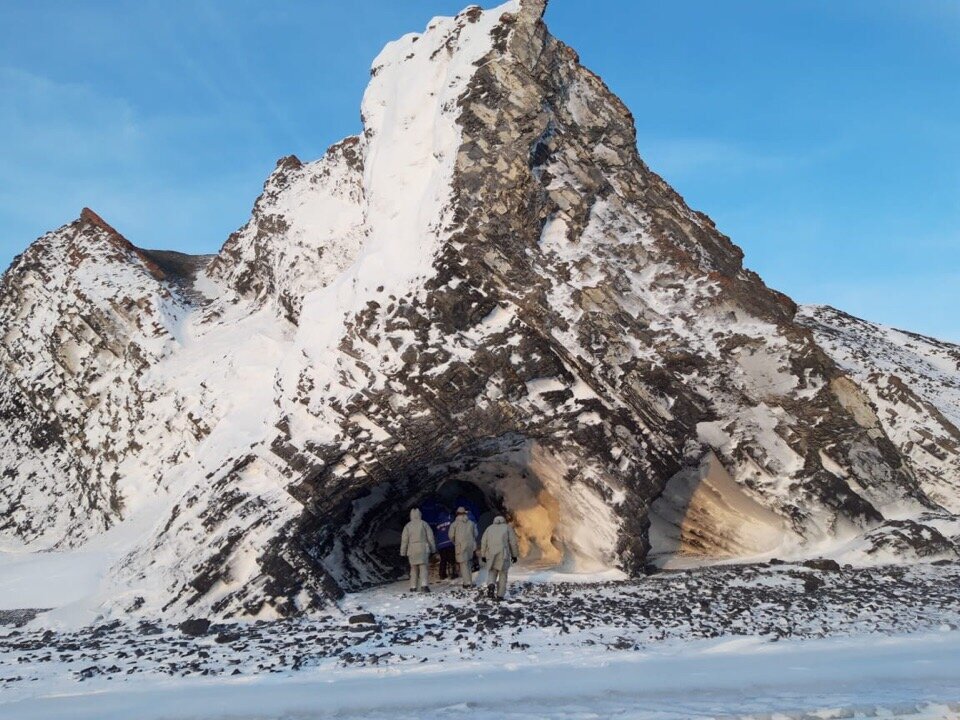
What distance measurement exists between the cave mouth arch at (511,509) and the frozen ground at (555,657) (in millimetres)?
1704

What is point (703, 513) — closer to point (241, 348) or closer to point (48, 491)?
point (241, 348)

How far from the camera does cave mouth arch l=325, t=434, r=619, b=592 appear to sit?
1750 centimetres

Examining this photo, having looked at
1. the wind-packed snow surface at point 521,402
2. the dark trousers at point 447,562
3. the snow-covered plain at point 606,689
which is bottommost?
the snow-covered plain at point 606,689

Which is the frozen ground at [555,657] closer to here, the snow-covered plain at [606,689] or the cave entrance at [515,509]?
the snow-covered plain at [606,689]

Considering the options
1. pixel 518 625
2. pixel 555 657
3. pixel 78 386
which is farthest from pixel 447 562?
pixel 78 386

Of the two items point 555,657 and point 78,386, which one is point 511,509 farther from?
point 78,386

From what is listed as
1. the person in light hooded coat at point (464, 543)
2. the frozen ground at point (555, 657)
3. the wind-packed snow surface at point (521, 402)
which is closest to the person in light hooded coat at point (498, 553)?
the frozen ground at point (555, 657)

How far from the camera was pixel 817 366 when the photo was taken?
18.7 metres

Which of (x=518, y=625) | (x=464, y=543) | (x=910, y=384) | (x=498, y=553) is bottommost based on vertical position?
(x=518, y=625)

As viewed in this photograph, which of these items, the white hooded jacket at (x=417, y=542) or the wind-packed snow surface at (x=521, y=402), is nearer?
the white hooded jacket at (x=417, y=542)

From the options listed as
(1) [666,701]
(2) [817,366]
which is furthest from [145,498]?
(1) [666,701]

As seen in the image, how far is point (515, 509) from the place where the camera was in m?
20.4

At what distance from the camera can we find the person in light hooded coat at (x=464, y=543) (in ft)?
54.3

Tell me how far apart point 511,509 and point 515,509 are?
111mm
